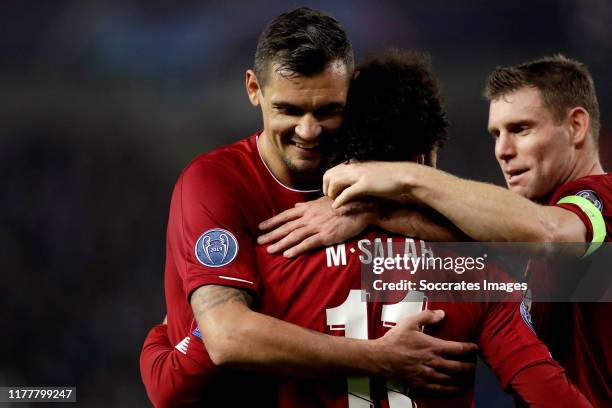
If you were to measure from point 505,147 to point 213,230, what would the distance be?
161 centimetres

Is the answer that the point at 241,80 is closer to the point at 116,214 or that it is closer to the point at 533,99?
the point at 116,214

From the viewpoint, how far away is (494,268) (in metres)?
2.29

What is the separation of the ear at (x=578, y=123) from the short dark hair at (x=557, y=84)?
0.07 feet

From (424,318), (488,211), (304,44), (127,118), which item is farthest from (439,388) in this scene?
(127,118)

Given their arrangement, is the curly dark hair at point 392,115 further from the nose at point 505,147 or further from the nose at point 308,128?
the nose at point 505,147

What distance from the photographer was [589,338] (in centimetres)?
274

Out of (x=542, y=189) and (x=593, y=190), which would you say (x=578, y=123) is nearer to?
(x=542, y=189)

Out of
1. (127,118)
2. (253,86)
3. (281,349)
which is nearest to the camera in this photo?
(281,349)

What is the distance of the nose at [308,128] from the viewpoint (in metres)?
2.58

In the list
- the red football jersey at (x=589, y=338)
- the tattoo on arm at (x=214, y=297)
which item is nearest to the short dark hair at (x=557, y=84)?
the red football jersey at (x=589, y=338)

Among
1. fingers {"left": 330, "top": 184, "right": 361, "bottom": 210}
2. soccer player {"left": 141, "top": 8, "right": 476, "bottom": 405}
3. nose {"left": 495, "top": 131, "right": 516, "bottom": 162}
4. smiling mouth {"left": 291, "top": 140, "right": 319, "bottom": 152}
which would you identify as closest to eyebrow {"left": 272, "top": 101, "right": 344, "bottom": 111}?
soccer player {"left": 141, "top": 8, "right": 476, "bottom": 405}

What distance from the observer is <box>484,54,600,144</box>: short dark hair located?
10.5ft

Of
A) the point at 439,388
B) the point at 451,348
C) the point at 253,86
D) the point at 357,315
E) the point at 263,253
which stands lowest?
the point at 439,388

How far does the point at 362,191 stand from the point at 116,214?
3825 mm
